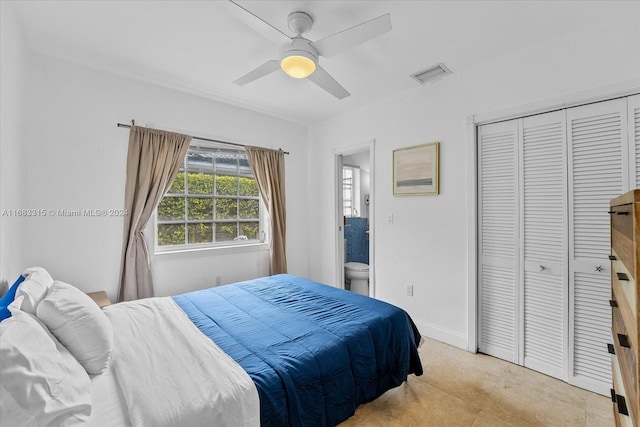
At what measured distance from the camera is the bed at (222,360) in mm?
1038

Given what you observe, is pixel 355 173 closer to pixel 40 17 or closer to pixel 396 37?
pixel 396 37

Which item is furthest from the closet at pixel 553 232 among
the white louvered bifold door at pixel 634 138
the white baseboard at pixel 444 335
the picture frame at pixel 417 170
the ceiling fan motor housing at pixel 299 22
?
the ceiling fan motor housing at pixel 299 22

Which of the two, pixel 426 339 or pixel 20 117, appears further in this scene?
pixel 426 339

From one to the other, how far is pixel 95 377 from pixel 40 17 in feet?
7.84

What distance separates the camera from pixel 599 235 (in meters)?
2.02

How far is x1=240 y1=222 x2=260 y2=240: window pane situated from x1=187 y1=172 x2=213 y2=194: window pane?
61cm

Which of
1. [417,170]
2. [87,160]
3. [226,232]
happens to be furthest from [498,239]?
[87,160]

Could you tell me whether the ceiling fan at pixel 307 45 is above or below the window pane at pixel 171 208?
above

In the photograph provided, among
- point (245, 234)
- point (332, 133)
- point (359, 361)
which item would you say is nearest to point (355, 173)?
point (332, 133)

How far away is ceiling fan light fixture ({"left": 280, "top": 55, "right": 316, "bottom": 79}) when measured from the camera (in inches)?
74.4

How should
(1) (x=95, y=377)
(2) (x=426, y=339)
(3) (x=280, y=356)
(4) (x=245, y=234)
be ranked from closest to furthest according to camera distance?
(1) (x=95, y=377), (3) (x=280, y=356), (2) (x=426, y=339), (4) (x=245, y=234)

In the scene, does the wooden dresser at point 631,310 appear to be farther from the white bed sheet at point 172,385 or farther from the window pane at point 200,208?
the window pane at point 200,208

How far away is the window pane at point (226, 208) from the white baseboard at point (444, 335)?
2.52 meters

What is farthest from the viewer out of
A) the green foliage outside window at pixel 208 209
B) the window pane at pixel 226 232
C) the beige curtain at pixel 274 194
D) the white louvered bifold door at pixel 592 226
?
the beige curtain at pixel 274 194
